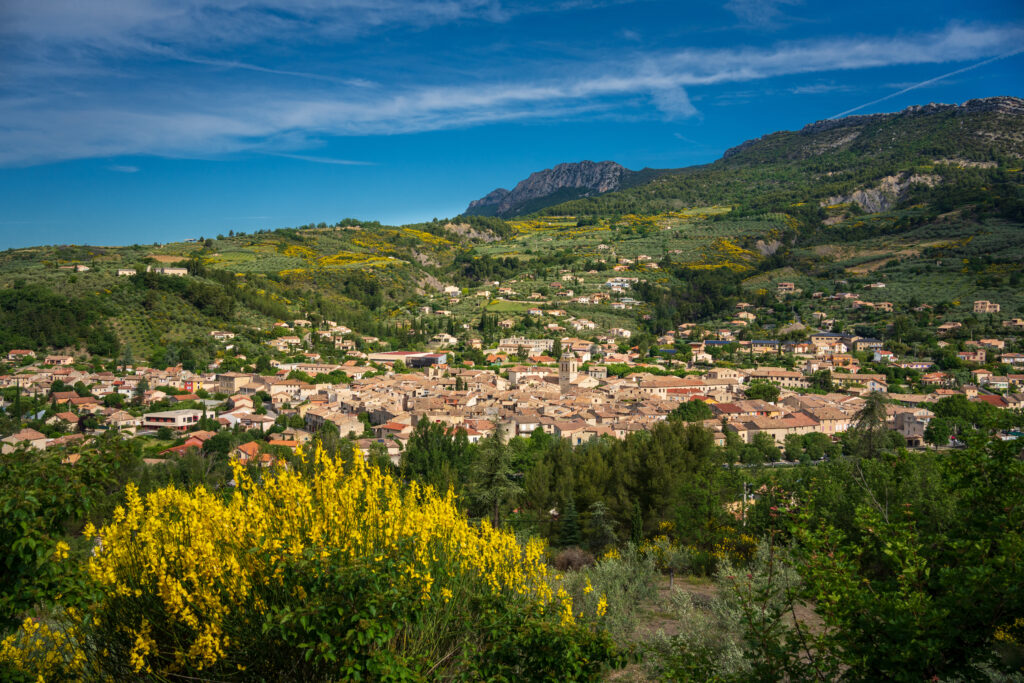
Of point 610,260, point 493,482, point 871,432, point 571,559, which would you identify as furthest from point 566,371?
point 610,260

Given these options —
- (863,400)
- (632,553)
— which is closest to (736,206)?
(863,400)

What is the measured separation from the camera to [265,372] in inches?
2025

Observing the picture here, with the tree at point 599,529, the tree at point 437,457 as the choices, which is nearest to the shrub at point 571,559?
the tree at point 599,529

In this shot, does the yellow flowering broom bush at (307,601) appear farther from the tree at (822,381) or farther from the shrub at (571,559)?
the tree at (822,381)

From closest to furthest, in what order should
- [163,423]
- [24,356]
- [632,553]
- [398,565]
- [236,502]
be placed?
[398,565] < [236,502] < [632,553] < [163,423] < [24,356]

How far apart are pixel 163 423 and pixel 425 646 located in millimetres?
39343

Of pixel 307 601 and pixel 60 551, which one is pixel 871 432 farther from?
pixel 60 551

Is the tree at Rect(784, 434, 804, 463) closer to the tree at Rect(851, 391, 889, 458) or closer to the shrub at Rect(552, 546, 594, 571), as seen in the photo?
the tree at Rect(851, 391, 889, 458)

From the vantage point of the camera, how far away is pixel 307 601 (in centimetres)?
322

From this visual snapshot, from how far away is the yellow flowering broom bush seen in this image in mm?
3270

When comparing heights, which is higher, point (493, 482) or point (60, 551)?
point (60, 551)

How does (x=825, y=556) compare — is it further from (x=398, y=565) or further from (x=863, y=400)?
(x=863, y=400)

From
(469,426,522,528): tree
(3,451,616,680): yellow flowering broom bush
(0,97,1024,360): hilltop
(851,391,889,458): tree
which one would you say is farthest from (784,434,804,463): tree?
(0,97,1024,360): hilltop

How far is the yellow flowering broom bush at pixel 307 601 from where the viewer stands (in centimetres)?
327
